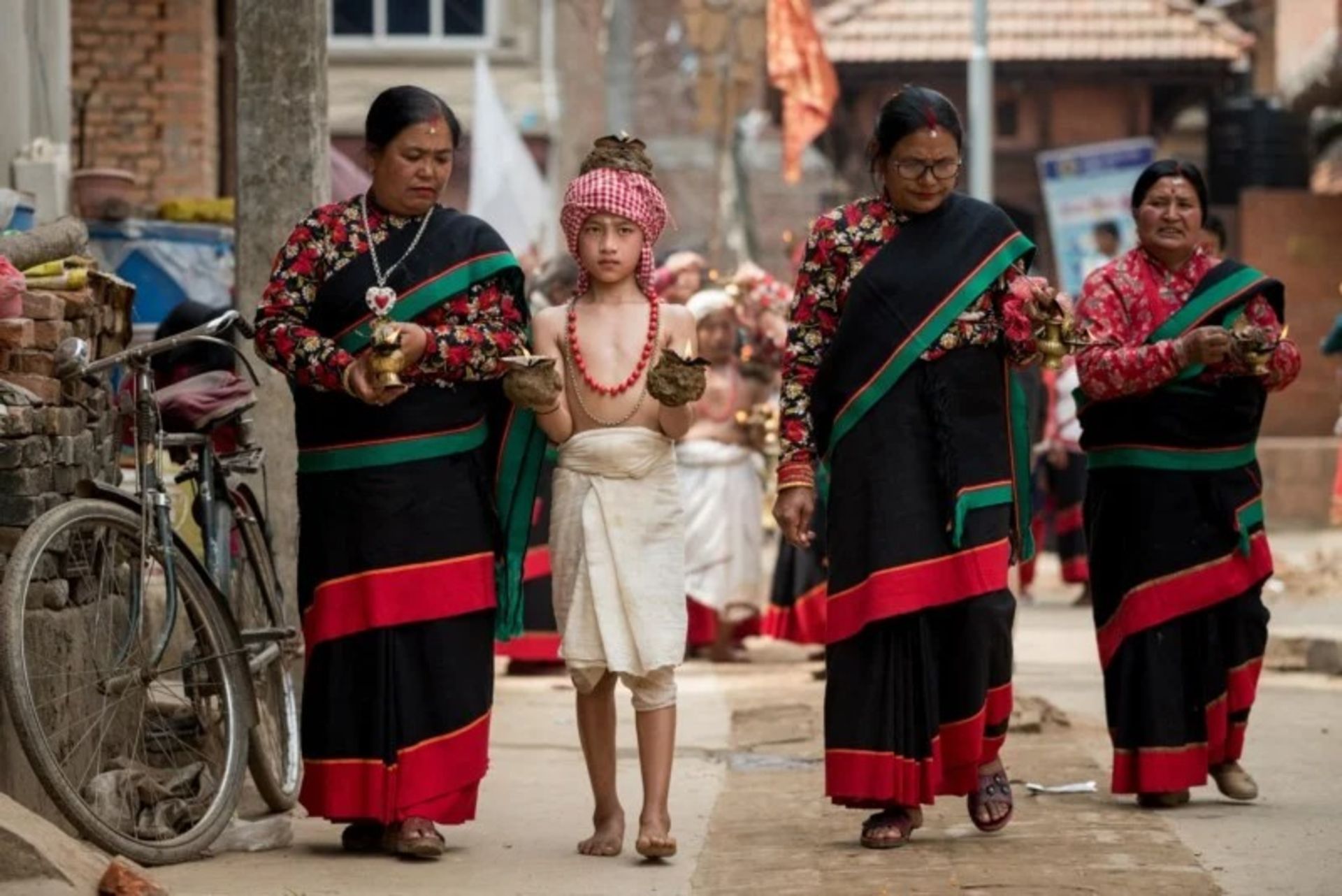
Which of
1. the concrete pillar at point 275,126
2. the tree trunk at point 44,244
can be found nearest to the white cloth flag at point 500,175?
the concrete pillar at point 275,126

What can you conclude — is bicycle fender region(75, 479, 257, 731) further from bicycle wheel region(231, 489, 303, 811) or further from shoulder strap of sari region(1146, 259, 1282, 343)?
shoulder strap of sari region(1146, 259, 1282, 343)

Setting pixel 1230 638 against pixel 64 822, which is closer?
pixel 64 822

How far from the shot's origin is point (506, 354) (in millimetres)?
7422

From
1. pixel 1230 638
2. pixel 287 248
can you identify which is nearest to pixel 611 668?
pixel 287 248

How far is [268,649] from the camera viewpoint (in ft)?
26.5

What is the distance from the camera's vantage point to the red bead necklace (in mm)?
7453

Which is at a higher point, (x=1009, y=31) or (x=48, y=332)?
(x=1009, y=31)

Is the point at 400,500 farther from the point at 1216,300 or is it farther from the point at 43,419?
the point at 1216,300

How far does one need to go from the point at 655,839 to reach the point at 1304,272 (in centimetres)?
2060

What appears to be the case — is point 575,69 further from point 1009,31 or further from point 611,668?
point 611,668

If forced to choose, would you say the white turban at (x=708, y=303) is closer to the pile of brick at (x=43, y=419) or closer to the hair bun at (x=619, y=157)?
the pile of brick at (x=43, y=419)

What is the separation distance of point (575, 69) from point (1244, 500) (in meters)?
34.9

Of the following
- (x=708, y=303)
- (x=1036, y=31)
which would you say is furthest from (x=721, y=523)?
(x=1036, y=31)

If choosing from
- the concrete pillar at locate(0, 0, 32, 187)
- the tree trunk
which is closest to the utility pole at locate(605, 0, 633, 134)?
the concrete pillar at locate(0, 0, 32, 187)
